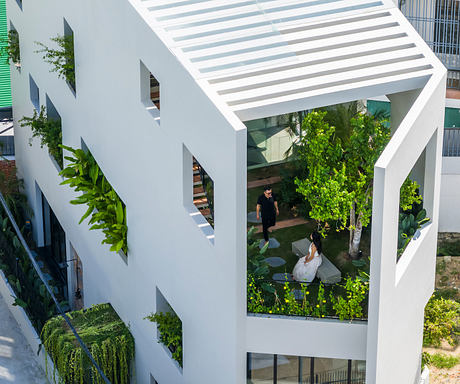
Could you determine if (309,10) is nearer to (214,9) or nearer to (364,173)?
(214,9)

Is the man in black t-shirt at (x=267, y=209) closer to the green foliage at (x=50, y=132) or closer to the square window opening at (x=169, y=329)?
the square window opening at (x=169, y=329)

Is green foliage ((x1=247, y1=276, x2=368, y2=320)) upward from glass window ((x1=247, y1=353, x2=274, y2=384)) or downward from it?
upward

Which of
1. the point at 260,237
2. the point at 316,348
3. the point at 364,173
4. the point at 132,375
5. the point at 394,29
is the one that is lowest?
the point at 132,375

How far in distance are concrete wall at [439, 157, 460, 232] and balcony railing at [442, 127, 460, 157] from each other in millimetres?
155

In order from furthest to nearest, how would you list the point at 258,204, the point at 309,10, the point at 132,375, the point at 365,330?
the point at 132,375, the point at 258,204, the point at 309,10, the point at 365,330

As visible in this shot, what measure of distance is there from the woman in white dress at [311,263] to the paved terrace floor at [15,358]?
8.25 metres

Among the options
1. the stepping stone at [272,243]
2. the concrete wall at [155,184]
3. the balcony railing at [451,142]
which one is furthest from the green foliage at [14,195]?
the balcony railing at [451,142]

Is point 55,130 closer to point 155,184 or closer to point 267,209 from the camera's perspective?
point 155,184

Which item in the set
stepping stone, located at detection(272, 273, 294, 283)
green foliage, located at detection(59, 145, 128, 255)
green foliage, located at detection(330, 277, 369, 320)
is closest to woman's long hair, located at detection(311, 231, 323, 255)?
stepping stone, located at detection(272, 273, 294, 283)

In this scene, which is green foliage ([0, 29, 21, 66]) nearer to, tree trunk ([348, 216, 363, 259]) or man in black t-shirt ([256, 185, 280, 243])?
man in black t-shirt ([256, 185, 280, 243])

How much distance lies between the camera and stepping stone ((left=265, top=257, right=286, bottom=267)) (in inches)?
775

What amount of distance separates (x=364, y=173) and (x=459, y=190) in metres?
9.96

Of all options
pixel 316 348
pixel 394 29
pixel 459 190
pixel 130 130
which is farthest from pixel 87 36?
pixel 459 190

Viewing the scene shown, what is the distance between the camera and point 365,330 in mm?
17375
